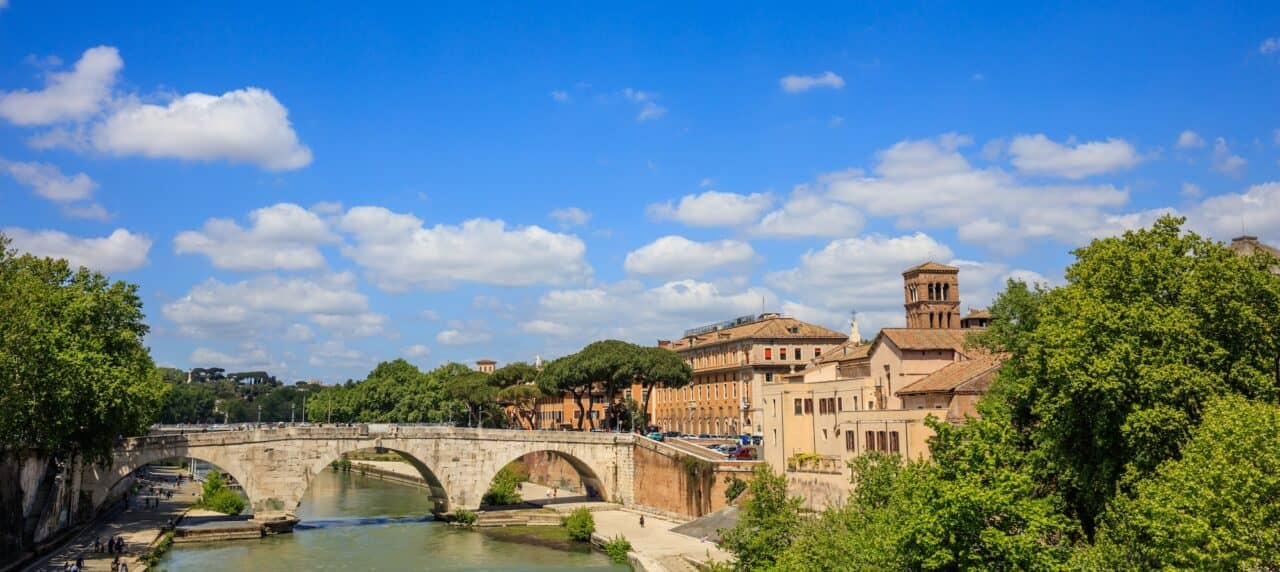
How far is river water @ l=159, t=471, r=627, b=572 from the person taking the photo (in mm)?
44219

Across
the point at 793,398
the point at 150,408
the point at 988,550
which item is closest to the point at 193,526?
the point at 150,408

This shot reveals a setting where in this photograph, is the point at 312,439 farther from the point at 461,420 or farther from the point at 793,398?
the point at 461,420

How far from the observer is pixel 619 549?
46000mm

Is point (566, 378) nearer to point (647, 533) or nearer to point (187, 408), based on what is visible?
point (647, 533)

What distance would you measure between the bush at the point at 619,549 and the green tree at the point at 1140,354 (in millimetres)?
21380

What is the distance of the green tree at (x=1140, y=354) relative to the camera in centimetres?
2506

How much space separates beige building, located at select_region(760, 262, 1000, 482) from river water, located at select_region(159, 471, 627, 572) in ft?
35.8

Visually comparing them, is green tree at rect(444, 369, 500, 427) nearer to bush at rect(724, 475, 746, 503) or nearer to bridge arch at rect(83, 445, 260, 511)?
bridge arch at rect(83, 445, 260, 511)

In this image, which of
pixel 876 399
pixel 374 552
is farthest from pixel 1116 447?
pixel 374 552

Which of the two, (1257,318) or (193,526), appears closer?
(1257,318)

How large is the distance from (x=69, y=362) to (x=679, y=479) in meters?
32.1

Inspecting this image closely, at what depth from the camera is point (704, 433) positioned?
287ft

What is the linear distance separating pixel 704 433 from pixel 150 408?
48364 millimetres

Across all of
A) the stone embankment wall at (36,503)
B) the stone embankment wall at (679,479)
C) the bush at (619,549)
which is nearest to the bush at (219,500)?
the stone embankment wall at (36,503)
